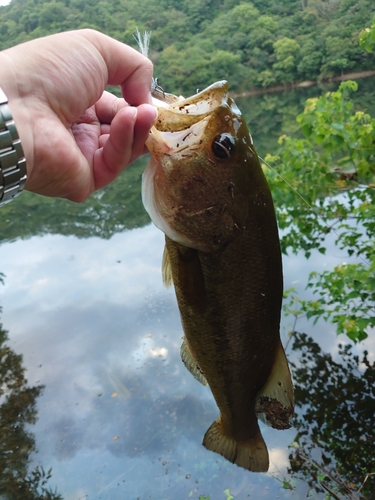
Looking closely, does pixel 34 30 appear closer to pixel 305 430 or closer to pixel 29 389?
pixel 29 389

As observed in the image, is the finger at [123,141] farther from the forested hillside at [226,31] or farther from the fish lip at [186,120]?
the forested hillside at [226,31]

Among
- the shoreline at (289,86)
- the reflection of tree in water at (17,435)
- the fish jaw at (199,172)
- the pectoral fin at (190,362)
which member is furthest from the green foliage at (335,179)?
the shoreline at (289,86)

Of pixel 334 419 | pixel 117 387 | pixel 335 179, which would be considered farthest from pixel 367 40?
pixel 117 387

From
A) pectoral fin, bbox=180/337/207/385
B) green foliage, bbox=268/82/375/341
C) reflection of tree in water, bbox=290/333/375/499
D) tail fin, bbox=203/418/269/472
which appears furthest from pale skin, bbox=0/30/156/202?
reflection of tree in water, bbox=290/333/375/499

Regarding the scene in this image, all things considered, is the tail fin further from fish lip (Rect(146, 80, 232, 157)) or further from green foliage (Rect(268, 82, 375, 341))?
green foliage (Rect(268, 82, 375, 341))

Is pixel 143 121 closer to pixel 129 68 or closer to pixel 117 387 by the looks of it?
pixel 129 68

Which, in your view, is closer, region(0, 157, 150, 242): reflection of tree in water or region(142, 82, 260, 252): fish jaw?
region(142, 82, 260, 252): fish jaw
